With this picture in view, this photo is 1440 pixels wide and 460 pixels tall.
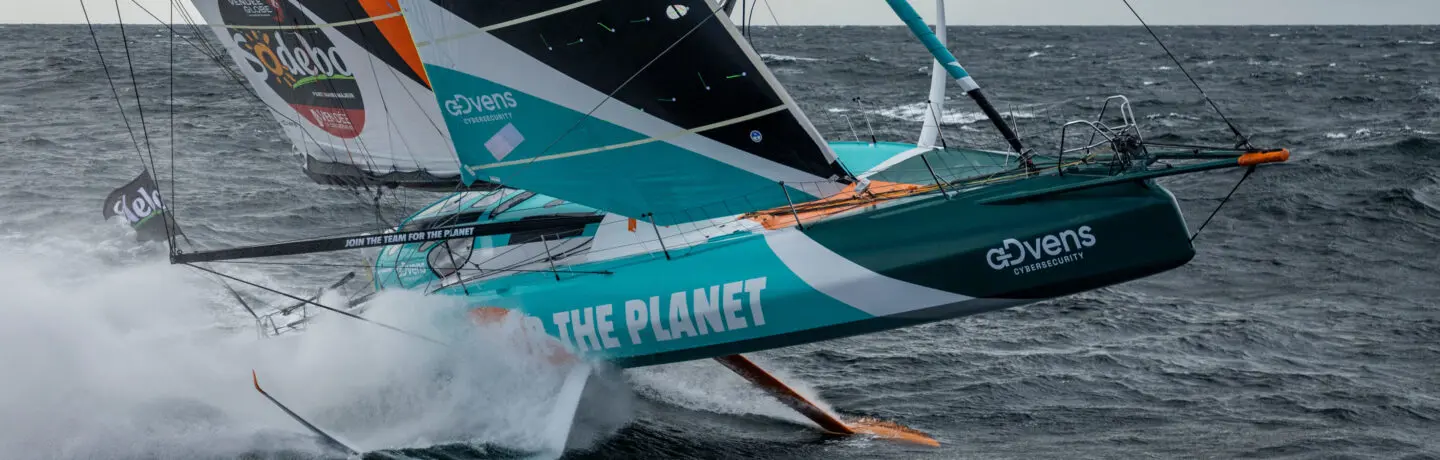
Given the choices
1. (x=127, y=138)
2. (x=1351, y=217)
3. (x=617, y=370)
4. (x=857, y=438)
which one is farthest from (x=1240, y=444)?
(x=127, y=138)

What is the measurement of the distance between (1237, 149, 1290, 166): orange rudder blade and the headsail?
2.29m

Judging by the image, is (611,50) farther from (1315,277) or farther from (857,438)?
(1315,277)

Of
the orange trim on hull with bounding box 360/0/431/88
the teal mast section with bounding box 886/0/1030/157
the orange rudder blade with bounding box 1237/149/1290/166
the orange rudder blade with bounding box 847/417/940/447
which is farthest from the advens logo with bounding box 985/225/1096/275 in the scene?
the orange trim on hull with bounding box 360/0/431/88

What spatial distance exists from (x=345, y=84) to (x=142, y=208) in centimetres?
239

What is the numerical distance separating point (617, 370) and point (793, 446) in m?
1.25

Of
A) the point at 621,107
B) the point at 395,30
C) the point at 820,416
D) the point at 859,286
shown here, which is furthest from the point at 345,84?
the point at 859,286

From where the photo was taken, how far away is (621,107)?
26.0ft

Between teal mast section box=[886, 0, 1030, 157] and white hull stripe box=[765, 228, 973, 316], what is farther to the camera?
white hull stripe box=[765, 228, 973, 316]

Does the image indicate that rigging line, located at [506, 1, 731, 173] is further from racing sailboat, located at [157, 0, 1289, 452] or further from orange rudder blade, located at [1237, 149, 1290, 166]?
orange rudder blade, located at [1237, 149, 1290, 166]

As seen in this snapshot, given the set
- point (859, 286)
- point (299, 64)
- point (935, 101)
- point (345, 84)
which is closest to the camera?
point (859, 286)

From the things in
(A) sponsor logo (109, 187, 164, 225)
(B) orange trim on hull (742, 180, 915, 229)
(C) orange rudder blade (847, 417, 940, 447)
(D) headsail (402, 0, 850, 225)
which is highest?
(D) headsail (402, 0, 850, 225)

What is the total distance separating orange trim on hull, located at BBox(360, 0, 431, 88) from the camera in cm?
991

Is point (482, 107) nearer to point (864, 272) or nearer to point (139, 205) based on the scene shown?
point (864, 272)

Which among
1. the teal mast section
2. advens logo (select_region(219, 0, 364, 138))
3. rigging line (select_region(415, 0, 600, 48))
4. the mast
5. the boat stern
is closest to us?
the boat stern
